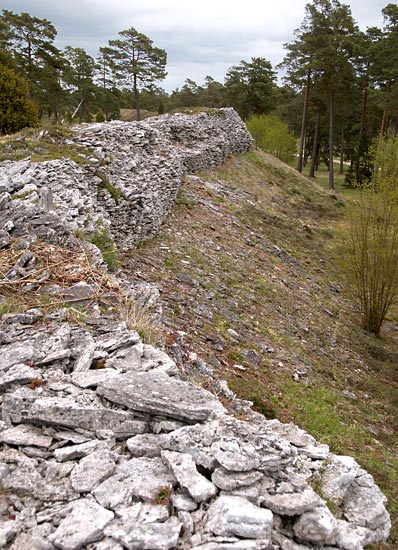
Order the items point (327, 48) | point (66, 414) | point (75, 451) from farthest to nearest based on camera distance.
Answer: point (327, 48) → point (66, 414) → point (75, 451)

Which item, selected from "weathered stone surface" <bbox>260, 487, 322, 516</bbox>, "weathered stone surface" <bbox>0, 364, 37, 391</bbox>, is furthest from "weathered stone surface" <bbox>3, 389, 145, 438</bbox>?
"weathered stone surface" <bbox>260, 487, 322, 516</bbox>

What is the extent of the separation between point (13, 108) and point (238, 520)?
20.9m

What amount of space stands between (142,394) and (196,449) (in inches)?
32.7

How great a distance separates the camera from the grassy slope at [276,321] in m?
8.86

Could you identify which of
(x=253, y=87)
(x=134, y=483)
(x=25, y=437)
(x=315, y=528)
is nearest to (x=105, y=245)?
(x=25, y=437)

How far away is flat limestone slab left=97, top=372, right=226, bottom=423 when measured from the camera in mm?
4125

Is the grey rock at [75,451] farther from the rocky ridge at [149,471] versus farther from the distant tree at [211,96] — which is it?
the distant tree at [211,96]

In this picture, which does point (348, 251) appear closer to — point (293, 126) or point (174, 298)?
point (174, 298)

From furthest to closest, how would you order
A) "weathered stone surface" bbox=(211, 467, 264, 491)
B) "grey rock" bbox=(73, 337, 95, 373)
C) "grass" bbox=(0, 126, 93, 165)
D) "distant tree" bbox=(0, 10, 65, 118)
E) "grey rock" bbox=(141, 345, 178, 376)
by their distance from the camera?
1. "distant tree" bbox=(0, 10, 65, 118)
2. "grass" bbox=(0, 126, 93, 165)
3. "grey rock" bbox=(141, 345, 178, 376)
4. "grey rock" bbox=(73, 337, 95, 373)
5. "weathered stone surface" bbox=(211, 467, 264, 491)

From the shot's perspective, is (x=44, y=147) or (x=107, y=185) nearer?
(x=107, y=185)

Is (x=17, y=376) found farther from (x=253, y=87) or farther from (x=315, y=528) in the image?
(x=253, y=87)

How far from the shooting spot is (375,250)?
50.8ft

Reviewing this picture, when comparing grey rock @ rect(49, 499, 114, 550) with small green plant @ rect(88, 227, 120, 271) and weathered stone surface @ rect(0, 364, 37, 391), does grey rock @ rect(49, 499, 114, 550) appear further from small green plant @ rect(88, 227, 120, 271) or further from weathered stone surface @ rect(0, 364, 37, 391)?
small green plant @ rect(88, 227, 120, 271)

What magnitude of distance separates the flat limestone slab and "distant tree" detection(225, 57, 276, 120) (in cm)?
4583
